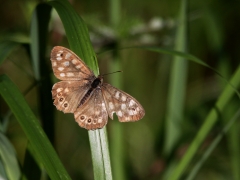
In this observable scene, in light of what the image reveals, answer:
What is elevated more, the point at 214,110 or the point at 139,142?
the point at 139,142

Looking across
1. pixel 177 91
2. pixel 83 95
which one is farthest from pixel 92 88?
pixel 177 91

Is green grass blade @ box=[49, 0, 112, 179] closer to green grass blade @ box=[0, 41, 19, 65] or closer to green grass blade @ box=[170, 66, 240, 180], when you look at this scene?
green grass blade @ box=[0, 41, 19, 65]

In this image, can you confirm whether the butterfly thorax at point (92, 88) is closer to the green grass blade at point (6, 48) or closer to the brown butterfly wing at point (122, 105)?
the brown butterfly wing at point (122, 105)

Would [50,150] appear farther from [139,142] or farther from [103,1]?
[103,1]

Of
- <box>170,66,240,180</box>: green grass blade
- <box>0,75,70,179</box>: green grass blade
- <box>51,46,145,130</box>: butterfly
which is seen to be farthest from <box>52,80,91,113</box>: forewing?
<box>170,66,240,180</box>: green grass blade

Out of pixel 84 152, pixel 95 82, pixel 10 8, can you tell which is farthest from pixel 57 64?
pixel 10 8

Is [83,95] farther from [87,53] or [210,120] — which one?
[210,120]

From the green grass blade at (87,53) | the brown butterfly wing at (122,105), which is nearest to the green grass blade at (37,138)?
the green grass blade at (87,53)
